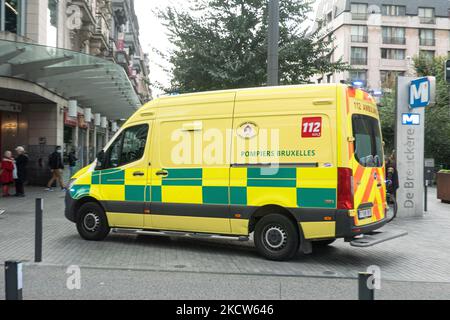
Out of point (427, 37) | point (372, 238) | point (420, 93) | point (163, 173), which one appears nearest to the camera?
point (372, 238)

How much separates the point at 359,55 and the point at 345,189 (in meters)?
64.0

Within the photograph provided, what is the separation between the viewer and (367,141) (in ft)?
25.0

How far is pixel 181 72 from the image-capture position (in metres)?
18.0

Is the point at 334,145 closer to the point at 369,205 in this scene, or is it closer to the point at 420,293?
the point at 369,205

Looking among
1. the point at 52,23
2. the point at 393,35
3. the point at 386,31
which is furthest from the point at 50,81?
the point at 393,35

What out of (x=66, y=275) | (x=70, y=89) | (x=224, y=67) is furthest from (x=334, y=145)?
(x=70, y=89)

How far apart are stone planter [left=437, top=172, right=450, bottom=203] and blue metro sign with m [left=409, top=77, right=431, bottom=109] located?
5.53 metres

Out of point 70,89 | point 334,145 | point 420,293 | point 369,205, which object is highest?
point 70,89

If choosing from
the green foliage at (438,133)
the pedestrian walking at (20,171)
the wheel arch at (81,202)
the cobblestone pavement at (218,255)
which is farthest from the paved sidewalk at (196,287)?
the green foliage at (438,133)

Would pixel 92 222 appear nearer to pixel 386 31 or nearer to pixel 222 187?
pixel 222 187

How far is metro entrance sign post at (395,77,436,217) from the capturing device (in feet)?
42.3

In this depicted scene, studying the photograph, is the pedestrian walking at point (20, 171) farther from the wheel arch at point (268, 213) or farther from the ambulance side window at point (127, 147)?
the wheel arch at point (268, 213)
